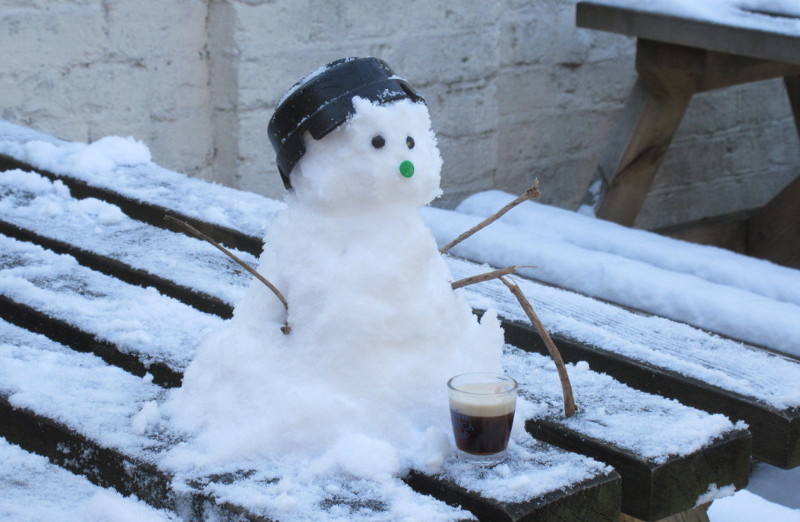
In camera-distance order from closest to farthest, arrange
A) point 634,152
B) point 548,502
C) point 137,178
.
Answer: point 548,502 < point 137,178 < point 634,152

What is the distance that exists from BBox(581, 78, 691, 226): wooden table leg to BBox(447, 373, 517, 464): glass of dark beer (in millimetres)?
2723

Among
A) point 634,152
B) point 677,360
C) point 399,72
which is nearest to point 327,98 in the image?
point 677,360

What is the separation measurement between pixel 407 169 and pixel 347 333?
0.63ft

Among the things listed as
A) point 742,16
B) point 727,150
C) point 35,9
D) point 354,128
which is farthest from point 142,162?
point 727,150

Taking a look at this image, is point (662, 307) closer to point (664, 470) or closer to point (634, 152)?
point (664, 470)

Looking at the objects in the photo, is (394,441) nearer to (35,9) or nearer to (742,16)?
(35,9)

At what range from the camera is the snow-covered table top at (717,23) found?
309 centimetres

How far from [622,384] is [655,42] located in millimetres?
2456

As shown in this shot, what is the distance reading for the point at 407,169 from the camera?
1.20 m

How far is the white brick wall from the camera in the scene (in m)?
3.09

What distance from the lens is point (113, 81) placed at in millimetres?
3170

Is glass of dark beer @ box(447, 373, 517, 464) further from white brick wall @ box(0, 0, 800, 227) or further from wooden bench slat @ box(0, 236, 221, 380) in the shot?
white brick wall @ box(0, 0, 800, 227)

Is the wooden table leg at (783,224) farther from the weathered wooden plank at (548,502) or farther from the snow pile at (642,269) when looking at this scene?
the weathered wooden plank at (548,502)

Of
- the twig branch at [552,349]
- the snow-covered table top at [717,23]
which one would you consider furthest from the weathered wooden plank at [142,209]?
the snow-covered table top at [717,23]
